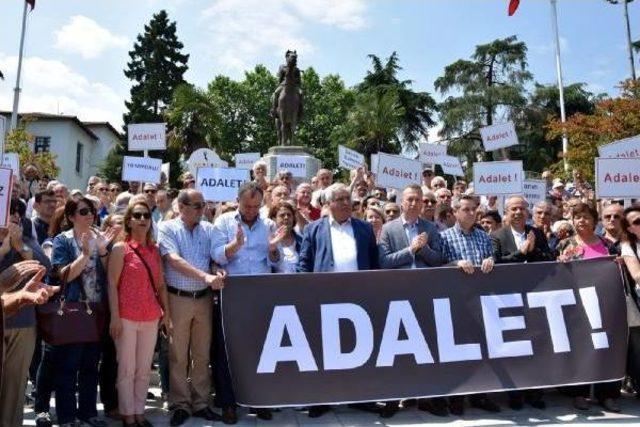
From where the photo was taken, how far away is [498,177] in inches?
356

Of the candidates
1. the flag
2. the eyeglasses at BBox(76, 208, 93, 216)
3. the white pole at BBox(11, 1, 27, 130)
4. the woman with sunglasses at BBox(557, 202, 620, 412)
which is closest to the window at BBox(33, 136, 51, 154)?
the white pole at BBox(11, 1, 27, 130)

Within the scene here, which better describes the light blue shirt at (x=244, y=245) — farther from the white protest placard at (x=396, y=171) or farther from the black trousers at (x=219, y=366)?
the white protest placard at (x=396, y=171)

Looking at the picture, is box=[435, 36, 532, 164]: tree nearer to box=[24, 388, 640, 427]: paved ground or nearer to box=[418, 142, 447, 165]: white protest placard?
box=[418, 142, 447, 165]: white protest placard

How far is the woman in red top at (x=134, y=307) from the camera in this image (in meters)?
4.92

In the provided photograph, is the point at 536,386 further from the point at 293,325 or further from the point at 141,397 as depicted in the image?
the point at 141,397

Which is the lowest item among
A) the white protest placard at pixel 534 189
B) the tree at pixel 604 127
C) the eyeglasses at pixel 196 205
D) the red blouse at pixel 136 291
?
the red blouse at pixel 136 291

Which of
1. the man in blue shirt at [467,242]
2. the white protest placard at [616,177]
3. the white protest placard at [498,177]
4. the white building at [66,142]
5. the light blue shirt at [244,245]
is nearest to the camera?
the light blue shirt at [244,245]

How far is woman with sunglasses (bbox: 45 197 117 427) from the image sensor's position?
4.82 meters

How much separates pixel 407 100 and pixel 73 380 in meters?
48.5

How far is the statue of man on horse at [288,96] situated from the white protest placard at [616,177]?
12.7 meters

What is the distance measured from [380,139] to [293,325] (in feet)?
124

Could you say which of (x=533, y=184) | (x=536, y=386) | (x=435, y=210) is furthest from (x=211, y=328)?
(x=533, y=184)

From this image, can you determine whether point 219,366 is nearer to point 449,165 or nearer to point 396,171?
point 396,171

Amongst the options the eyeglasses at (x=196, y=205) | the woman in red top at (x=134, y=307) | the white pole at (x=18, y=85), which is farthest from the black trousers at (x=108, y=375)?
the white pole at (x=18, y=85)
